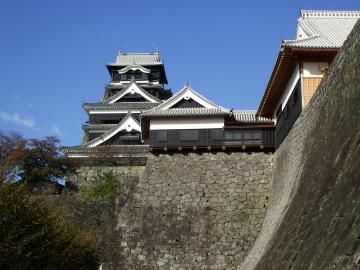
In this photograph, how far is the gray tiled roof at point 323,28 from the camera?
14633 mm

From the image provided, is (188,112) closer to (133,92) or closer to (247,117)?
(247,117)

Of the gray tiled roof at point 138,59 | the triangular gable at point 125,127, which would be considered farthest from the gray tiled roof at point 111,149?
the gray tiled roof at point 138,59

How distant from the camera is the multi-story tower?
97.3 feet

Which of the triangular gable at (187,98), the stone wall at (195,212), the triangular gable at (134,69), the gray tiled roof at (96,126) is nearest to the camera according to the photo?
the stone wall at (195,212)

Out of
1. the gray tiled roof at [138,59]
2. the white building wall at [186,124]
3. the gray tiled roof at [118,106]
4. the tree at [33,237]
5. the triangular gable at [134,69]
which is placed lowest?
the tree at [33,237]

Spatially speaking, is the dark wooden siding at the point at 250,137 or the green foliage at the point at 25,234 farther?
the dark wooden siding at the point at 250,137

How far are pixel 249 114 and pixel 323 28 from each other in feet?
16.3

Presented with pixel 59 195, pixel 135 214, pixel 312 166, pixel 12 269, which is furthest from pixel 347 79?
pixel 59 195

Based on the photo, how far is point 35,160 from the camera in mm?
25812

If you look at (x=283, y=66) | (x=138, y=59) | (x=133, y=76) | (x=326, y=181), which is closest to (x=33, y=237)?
(x=326, y=181)

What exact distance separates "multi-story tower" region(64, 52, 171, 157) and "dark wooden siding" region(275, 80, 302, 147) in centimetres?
1310

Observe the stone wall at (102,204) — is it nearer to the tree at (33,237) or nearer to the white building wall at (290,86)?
the tree at (33,237)

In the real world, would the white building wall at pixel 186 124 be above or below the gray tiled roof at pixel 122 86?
below

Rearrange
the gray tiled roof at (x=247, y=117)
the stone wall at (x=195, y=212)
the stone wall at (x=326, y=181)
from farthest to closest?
the gray tiled roof at (x=247, y=117) → the stone wall at (x=195, y=212) → the stone wall at (x=326, y=181)
